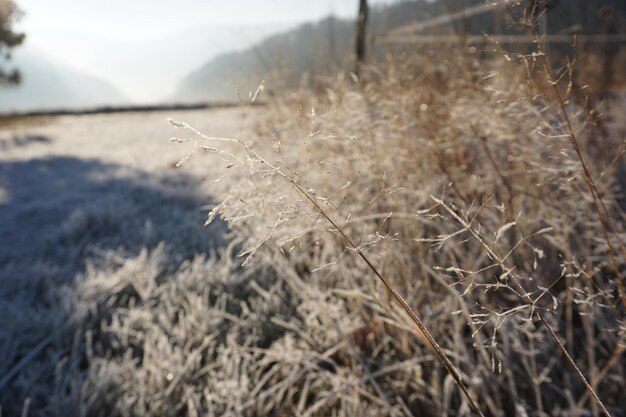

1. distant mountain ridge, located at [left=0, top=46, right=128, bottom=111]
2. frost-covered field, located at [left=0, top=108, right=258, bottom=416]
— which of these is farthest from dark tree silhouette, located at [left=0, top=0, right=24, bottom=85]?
distant mountain ridge, located at [left=0, top=46, right=128, bottom=111]

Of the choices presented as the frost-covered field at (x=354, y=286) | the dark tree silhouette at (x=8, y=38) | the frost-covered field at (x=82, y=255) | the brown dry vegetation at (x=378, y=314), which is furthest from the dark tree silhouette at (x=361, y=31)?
the dark tree silhouette at (x=8, y=38)

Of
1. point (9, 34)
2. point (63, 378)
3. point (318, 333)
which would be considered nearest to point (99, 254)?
point (63, 378)

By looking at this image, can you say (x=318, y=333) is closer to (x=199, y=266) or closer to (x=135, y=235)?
(x=199, y=266)

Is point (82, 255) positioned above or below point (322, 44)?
below

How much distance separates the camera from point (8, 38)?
15.7 meters

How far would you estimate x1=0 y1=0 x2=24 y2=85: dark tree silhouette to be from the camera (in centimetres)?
1502

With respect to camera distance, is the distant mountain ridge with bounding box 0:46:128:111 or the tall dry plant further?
the distant mountain ridge with bounding box 0:46:128:111

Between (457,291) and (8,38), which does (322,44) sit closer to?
(457,291)

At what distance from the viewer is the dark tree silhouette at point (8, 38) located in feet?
49.3

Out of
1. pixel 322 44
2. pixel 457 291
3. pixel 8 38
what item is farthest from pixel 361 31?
pixel 8 38

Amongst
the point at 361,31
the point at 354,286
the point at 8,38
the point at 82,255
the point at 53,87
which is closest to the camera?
the point at 354,286

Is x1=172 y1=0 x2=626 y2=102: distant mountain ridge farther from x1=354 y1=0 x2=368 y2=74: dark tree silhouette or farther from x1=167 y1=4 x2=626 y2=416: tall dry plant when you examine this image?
x1=167 y1=4 x2=626 y2=416: tall dry plant

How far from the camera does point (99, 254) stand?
2.44 m

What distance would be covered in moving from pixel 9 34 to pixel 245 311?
1853cm
